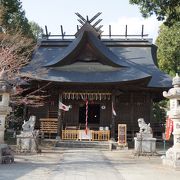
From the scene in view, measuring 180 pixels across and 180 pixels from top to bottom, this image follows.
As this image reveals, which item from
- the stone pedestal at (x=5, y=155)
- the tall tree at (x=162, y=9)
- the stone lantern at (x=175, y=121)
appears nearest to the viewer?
the stone pedestal at (x=5, y=155)

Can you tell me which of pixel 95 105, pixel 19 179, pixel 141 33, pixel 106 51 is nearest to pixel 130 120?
pixel 95 105

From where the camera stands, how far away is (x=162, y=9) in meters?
16.9

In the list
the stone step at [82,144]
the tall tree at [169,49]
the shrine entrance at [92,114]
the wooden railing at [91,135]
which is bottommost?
the stone step at [82,144]

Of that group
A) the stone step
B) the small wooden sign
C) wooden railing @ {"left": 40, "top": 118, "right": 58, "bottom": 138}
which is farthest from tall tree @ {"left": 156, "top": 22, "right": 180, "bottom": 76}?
the stone step

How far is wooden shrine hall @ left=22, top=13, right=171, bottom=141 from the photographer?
2202cm

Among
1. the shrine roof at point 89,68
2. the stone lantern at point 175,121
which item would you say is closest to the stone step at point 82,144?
the shrine roof at point 89,68

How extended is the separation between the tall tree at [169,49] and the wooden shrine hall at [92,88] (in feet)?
40.3

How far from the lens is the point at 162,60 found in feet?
133

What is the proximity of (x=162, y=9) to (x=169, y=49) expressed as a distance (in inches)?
869

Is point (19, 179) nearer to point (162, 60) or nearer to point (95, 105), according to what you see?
point (95, 105)

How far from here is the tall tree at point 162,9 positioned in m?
16.6

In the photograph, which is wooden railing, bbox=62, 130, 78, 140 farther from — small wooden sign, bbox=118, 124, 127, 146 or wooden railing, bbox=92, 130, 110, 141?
small wooden sign, bbox=118, 124, 127, 146

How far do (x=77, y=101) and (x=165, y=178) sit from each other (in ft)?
49.8

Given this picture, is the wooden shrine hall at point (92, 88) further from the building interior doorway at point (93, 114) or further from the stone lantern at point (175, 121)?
the stone lantern at point (175, 121)
